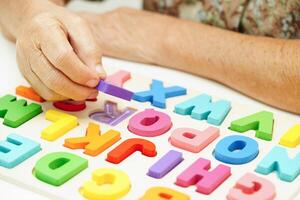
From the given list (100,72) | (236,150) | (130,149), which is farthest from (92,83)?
(236,150)

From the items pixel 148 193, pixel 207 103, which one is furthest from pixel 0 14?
pixel 148 193

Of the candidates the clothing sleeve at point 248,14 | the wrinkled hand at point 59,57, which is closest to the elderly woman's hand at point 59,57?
the wrinkled hand at point 59,57

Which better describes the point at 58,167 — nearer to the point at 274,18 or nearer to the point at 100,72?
the point at 100,72

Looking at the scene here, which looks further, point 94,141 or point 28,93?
point 28,93

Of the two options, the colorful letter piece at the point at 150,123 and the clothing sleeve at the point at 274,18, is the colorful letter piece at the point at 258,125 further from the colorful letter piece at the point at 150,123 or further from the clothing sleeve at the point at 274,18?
the clothing sleeve at the point at 274,18

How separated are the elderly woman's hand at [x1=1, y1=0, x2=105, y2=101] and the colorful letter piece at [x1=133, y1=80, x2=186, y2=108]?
0.26 feet

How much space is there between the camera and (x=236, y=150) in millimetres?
831

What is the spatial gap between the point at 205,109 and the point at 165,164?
170mm

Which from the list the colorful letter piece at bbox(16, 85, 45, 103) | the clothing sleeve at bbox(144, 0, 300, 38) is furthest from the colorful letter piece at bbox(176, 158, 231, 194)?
the clothing sleeve at bbox(144, 0, 300, 38)

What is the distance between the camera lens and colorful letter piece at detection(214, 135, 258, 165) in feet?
2.58

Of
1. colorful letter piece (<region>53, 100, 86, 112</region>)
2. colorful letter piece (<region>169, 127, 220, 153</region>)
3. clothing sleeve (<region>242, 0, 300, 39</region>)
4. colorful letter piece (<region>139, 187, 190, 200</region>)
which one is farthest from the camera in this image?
clothing sleeve (<region>242, 0, 300, 39</region>)

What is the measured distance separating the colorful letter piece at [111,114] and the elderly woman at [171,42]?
3cm

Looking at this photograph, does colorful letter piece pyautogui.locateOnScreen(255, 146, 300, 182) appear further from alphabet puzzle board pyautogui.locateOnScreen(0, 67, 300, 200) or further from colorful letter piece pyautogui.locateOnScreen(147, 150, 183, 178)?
colorful letter piece pyautogui.locateOnScreen(147, 150, 183, 178)

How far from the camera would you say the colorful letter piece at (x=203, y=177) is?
28.6 inches
